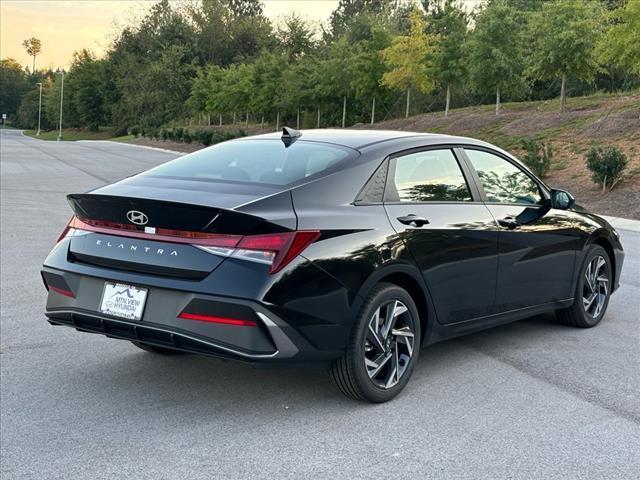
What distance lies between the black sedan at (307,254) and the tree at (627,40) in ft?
64.5

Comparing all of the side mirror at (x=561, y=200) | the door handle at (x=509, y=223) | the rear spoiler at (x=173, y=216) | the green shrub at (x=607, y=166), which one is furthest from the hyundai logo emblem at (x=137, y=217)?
the green shrub at (x=607, y=166)

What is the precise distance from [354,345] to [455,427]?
2.31 ft

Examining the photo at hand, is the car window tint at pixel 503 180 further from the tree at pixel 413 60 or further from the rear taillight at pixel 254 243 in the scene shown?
the tree at pixel 413 60

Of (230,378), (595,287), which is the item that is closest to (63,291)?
(230,378)

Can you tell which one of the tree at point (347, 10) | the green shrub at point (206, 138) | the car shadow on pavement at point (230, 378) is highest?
the tree at point (347, 10)

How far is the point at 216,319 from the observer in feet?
12.8

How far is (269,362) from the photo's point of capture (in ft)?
13.0

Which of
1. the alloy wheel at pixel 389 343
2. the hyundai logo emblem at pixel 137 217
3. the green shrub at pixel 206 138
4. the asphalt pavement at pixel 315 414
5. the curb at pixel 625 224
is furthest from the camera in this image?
the green shrub at pixel 206 138

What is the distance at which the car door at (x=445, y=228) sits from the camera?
468 cm

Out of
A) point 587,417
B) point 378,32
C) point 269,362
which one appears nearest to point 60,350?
point 269,362

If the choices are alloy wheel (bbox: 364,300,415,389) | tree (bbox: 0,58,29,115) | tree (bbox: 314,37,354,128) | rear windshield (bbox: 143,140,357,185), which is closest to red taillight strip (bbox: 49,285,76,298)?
rear windshield (bbox: 143,140,357,185)

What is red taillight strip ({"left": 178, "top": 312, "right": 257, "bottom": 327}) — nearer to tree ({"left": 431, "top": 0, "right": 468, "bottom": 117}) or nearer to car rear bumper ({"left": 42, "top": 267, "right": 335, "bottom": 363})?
car rear bumper ({"left": 42, "top": 267, "right": 335, "bottom": 363})

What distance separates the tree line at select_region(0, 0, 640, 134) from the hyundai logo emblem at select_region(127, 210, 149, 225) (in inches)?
859

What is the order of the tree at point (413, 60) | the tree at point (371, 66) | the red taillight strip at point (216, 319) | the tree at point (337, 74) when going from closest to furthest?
the red taillight strip at point (216, 319) → the tree at point (413, 60) → the tree at point (371, 66) → the tree at point (337, 74)
